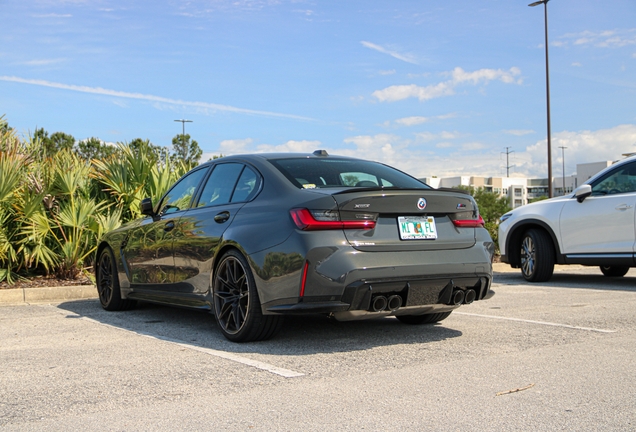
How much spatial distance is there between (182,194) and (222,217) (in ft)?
4.18

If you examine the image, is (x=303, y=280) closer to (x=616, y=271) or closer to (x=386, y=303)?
(x=386, y=303)

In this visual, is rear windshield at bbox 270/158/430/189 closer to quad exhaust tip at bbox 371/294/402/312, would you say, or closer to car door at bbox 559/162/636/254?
quad exhaust tip at bbox 371/294/402/312

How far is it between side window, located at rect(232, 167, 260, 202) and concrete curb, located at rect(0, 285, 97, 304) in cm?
420

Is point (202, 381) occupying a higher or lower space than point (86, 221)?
lower

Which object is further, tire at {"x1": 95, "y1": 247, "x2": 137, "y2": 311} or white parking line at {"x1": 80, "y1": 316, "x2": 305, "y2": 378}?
tire at {"x1": 95, "y1": 247, "x2": 137, "y2": 311}

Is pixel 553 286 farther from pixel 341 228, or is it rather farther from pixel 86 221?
pixel 86 221

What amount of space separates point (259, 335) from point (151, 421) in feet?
6.39

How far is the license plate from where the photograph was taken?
516 centimetres

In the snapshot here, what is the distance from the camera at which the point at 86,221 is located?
400 inches

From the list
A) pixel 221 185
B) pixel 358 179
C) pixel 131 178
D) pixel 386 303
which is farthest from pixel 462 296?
pixel 131 178

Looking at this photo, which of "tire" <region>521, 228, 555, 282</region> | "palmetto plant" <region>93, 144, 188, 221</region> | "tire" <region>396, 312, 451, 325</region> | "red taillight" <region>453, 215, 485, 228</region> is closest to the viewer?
"red taillight" <region>453, 215, 485, 228</region>

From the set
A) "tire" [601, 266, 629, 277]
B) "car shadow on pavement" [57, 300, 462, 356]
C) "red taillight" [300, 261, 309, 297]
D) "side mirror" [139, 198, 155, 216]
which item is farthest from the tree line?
"tire" [601, 266, 629, 277]

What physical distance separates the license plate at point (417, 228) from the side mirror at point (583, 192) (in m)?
5.40

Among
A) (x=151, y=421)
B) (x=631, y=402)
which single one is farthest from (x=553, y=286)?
(x=151, y=421)
